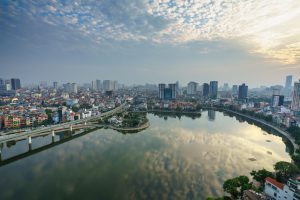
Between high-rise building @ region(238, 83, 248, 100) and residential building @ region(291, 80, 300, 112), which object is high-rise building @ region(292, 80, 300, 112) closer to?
residential building @ region(291, 80, 300, 112)

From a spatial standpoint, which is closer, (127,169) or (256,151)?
(127,169)

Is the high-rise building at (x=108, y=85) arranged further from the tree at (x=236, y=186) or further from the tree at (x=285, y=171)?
the tree at (x=236, y=186)

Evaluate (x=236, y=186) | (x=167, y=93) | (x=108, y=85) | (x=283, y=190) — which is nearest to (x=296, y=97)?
(x=167, y=93)

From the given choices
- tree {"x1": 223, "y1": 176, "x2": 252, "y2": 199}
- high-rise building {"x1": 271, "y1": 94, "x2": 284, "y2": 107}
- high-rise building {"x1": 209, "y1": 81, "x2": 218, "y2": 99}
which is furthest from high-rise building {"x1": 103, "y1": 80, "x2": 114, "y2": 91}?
tree {"x1": 223, "y1": 176, "x2": 252, "y2": 199}

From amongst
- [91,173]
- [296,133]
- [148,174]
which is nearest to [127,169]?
[148,174]

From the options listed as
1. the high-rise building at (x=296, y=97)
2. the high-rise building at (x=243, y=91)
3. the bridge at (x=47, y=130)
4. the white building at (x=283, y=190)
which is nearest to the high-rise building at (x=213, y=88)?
the high-rise building at (x=243, y=91)

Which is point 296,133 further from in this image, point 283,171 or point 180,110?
point 180,110
